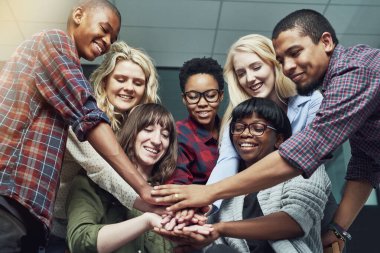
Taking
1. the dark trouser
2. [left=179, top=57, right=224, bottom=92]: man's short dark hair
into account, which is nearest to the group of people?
the dark trouser

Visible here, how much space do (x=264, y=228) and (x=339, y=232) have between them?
0.43 meters

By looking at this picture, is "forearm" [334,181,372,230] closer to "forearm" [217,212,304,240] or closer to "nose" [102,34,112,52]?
"forearm" [217,212,304,240]

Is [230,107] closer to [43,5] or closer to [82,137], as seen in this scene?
[82,137]

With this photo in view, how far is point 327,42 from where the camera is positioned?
1.73 metres

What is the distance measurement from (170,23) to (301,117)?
6.39 feet

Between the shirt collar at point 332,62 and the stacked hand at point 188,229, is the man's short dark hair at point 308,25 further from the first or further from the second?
the stacked hand at point 188,229

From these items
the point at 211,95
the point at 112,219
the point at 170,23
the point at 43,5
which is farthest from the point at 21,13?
the point at 112,219

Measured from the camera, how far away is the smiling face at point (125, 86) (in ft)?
7.01

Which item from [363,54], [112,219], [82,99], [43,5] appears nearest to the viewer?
[82,99]

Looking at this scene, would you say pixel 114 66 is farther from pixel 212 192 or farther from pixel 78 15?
pixel 212 192

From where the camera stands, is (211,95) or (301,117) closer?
(301,117)

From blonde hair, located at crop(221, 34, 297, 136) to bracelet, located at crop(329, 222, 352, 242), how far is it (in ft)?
1.87

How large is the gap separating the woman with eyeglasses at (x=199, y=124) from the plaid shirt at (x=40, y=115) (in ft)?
1.88

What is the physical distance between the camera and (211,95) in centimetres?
220
